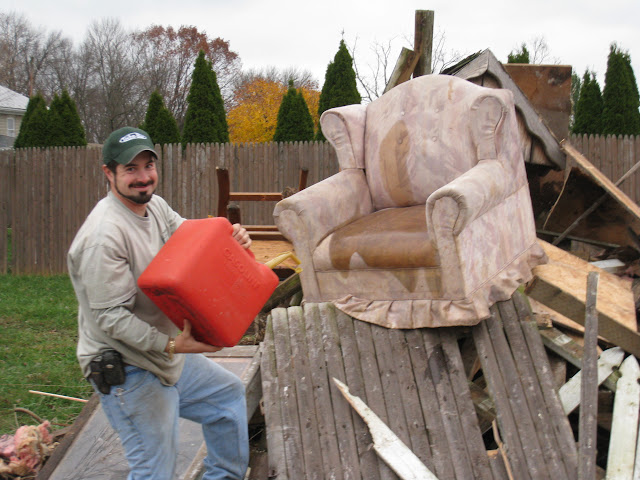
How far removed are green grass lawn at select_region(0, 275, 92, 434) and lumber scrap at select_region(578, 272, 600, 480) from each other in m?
2.95

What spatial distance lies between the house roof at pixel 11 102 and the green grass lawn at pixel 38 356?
24.5 meters

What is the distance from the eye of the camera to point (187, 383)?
2457 millimetres

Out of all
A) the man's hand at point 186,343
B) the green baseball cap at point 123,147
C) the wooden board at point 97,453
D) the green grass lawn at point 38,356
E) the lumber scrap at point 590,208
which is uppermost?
the green baseball cap at point 123,147

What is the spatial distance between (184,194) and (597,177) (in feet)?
21.0

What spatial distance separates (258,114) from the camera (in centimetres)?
2298

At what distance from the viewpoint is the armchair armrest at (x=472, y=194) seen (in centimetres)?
305

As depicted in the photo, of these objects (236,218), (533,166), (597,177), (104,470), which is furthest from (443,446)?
(236,218)

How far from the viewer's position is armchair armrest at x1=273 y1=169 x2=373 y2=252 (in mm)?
3611

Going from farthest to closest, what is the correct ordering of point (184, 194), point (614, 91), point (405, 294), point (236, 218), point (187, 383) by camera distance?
point (614, 91), point (184, 194), point (236, 218), point (405, 294), point (187, 383)

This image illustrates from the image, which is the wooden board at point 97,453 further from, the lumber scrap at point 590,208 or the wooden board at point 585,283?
the lumber scrap at point 590,208

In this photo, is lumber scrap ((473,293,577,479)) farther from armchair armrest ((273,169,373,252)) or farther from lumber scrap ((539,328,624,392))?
armchair armrest ((273,169,373,252))

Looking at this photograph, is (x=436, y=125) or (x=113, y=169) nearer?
(x=113, y=169)

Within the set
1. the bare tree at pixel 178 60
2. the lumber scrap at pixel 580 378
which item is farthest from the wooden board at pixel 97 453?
the bare tree at pixel 178 60

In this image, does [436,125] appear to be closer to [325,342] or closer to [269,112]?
[325,342]
